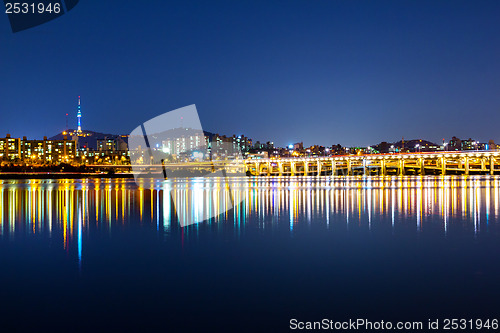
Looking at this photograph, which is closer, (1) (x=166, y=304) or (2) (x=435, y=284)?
(1) (x=166, y=304)

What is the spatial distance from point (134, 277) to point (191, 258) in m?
2.29

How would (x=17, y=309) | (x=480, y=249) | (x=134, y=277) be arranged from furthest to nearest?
(x=480, y=249) < (x=134, y=277) < (x=17, y=309)

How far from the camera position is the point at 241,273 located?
10617mm

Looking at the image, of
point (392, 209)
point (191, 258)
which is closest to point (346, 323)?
point (191, 258)

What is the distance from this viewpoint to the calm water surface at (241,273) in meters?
7.62

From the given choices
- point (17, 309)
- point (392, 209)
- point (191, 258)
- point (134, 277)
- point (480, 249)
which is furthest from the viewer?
point (392, 209)

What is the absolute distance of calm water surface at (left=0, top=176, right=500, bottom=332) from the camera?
762 centimetres

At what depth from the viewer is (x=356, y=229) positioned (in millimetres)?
17734

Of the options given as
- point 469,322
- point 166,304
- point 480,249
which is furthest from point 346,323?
point 480,249

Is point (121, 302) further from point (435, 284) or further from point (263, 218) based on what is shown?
point (263, 218)

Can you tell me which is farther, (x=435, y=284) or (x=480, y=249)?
(x=480, y=249)

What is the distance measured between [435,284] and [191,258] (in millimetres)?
5709

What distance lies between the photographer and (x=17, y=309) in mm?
7949

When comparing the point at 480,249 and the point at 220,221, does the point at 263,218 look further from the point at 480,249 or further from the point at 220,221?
the point at 480,249
